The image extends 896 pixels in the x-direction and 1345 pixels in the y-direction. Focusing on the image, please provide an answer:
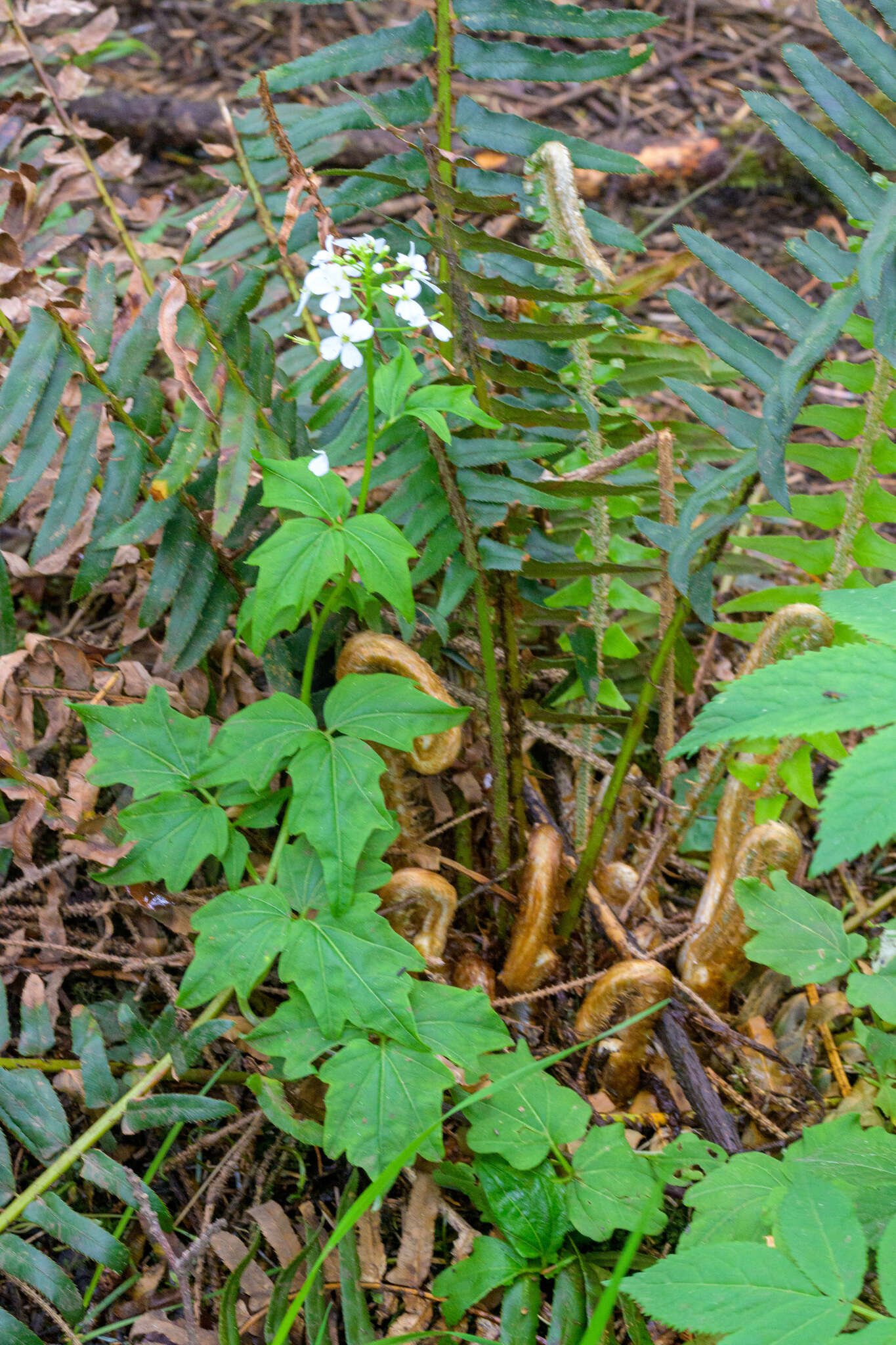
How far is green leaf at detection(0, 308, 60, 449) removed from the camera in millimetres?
1644

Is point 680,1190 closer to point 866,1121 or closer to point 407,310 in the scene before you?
point 866,1121

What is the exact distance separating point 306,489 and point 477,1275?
3.90ft

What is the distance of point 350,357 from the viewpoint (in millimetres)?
1409

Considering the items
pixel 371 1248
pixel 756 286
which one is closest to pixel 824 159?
pixel 756 286

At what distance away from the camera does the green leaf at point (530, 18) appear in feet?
6.07

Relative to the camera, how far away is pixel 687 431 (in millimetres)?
2145

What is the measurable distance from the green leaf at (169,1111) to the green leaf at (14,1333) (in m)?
0.28

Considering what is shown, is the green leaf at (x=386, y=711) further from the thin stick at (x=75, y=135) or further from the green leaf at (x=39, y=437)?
the thin stick at (x=75, y=135)

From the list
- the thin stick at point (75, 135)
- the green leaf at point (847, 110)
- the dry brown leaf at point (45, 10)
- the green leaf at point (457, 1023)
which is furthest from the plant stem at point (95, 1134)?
the dry brown leaf at point (45, 10)

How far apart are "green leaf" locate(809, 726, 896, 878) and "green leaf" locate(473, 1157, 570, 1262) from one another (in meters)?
0.83

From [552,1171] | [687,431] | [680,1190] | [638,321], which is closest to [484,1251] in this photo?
[552,1171]

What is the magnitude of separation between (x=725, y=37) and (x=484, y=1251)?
189 inches

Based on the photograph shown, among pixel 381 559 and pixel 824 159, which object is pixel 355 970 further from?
pixel 824 159

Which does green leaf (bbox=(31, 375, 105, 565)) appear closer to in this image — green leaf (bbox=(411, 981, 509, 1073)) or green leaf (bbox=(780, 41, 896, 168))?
green leaf (bbox=(411, 981, 509, 1073))
